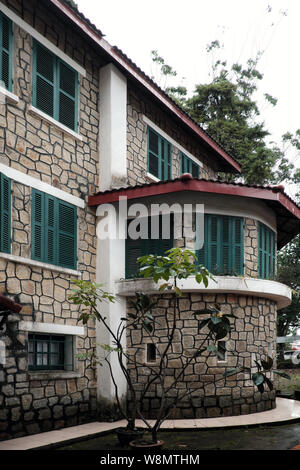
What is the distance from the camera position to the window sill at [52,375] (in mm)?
10309

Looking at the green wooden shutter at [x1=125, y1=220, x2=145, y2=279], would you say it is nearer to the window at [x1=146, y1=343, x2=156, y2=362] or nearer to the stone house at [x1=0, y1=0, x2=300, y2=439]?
the stone house at [x1=0, y1=0, x2=300, y2=439]

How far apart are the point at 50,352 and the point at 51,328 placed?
604mm

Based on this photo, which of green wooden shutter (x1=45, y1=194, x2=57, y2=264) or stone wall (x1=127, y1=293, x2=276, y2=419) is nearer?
green wooden shutter (x1=45, y1=194, x2=57, y2=264)

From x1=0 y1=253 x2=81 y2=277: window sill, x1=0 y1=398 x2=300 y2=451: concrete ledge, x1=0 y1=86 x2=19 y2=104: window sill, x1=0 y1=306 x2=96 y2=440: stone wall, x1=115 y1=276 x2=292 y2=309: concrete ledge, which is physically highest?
x1=0 y1=86 x2=19 y2=104: window sill

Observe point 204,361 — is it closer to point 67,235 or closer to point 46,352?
point 46,352

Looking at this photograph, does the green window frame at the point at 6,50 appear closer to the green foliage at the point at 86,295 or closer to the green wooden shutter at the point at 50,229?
the green wooden shutter at the point at 50,229

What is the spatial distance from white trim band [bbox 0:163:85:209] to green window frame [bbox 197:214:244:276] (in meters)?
2.94

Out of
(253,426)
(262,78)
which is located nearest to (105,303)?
(253,426)

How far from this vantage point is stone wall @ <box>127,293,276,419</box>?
39.5ft

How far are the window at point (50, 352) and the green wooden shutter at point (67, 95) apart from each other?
4.62m

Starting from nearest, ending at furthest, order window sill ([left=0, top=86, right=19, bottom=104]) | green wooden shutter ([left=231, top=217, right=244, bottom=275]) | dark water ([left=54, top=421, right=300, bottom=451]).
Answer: dark water ([left=54, top=421, right=300, bottom=451]) → window sill ([left=0, top=86, right=19, bottom=104]) → green wooden shutter ([left=231, top=217, right=244, bottom=275])

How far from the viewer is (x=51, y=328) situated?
10.9m

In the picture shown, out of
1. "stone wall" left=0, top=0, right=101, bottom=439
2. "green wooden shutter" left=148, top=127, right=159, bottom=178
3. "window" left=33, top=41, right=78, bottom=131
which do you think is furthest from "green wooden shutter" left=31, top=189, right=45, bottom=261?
"green wooden shutter" left=148, top=127, right=159, bottom=178

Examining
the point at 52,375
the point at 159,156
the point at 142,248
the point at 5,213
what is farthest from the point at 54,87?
the point at 52,375
